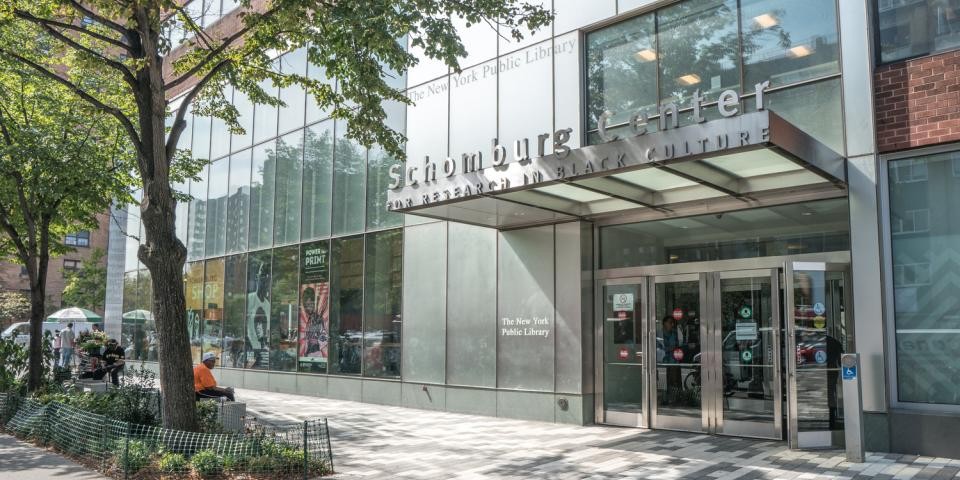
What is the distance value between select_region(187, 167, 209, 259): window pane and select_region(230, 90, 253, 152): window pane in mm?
2394

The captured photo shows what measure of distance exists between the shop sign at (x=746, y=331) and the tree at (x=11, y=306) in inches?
1806

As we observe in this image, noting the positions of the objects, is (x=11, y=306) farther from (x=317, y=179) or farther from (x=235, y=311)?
(x=317, y=179)

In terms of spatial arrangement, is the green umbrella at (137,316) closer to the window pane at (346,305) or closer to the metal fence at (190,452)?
the window pane at (346,305)

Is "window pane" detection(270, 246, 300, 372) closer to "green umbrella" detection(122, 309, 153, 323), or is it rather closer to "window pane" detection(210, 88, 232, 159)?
"window pane" detection(210, 88, 232, 159)

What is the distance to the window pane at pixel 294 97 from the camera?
20.1 metres

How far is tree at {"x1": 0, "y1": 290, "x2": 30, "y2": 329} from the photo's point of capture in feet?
146

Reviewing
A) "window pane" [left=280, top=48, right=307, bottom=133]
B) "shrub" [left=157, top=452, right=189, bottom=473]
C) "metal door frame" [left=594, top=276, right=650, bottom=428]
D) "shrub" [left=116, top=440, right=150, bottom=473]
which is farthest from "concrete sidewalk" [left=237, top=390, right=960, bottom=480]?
"window pane" [left=280, top=48, right=307, bottom=133]

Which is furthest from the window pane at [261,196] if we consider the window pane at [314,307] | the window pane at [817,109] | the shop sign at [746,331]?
the window pane at [817,109]

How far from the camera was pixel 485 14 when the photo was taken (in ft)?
33.1

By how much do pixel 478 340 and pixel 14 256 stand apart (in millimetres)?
13832

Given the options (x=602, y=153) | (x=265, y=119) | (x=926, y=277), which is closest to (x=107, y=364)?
(x=265, y=119)

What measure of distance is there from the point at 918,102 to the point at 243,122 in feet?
61.9

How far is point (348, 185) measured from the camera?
18062mm

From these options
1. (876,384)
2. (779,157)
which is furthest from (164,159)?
(876,384)
